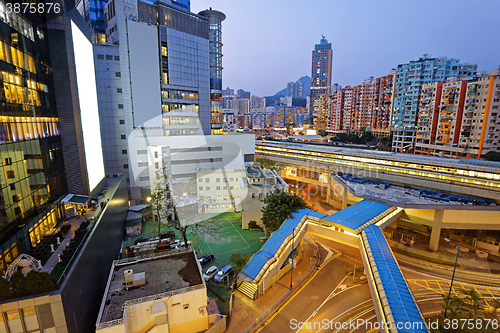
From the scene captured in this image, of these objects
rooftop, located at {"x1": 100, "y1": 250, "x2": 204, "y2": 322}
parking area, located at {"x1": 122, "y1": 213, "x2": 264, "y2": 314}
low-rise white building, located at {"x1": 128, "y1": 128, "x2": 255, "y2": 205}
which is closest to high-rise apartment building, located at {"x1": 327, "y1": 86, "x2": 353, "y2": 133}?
low-rise white building, located at {"x1": 128, "y1": 128, "x2": 255, "y2": 205}

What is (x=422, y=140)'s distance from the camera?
74.1m

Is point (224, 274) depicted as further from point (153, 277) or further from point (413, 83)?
point (413, 83)

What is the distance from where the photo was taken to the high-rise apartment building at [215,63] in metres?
58.8

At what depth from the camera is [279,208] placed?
30250 mm

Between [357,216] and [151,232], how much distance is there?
2777 cm

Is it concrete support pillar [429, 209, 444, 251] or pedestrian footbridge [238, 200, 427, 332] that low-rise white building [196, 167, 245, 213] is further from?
concrete support pillar [429, 209, 444, 251]

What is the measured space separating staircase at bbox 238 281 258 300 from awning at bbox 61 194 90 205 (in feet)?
57.2

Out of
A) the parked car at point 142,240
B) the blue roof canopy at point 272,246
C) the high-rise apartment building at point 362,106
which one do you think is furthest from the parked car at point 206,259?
the high-rise apartment building at point 362,106

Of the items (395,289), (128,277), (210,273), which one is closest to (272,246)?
(210,273)

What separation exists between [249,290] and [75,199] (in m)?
19.0

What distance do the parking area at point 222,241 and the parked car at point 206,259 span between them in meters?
0.33

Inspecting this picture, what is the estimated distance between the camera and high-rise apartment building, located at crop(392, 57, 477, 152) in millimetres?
76750

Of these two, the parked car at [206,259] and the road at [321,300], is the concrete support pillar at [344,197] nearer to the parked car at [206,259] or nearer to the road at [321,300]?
the road at [321,300]

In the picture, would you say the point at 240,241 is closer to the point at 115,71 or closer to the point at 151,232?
the point at 151,232
